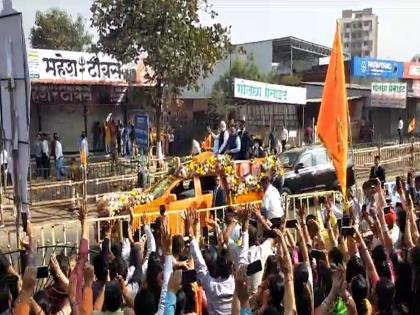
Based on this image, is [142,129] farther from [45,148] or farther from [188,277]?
[188,277]

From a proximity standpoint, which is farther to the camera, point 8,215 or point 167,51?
point 167,51

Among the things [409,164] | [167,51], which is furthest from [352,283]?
[409,164]

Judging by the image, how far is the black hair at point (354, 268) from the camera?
4.88m

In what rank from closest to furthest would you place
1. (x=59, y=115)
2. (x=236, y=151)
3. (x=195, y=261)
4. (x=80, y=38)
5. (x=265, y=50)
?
(x=195, y=261) → (x=236, y=151) → (x=59, y=115) → (x=265, y=50) → (x=80, y=38)

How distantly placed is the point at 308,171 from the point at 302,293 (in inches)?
435

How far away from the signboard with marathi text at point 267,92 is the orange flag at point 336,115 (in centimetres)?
1687

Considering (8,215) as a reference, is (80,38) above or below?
above

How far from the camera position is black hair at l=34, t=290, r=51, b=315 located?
432cm

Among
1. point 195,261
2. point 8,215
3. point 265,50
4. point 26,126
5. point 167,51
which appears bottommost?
point 8,215

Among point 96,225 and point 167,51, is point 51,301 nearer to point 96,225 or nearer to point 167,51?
point 96,225

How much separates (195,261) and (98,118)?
21342mm

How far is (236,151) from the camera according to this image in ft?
46.7

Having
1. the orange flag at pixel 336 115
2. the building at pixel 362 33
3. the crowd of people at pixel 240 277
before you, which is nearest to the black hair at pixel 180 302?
the crowd of people at pixel 240 277

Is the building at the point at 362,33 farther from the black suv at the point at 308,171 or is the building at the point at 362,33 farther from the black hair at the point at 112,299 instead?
the black hair at the point at 112,299
